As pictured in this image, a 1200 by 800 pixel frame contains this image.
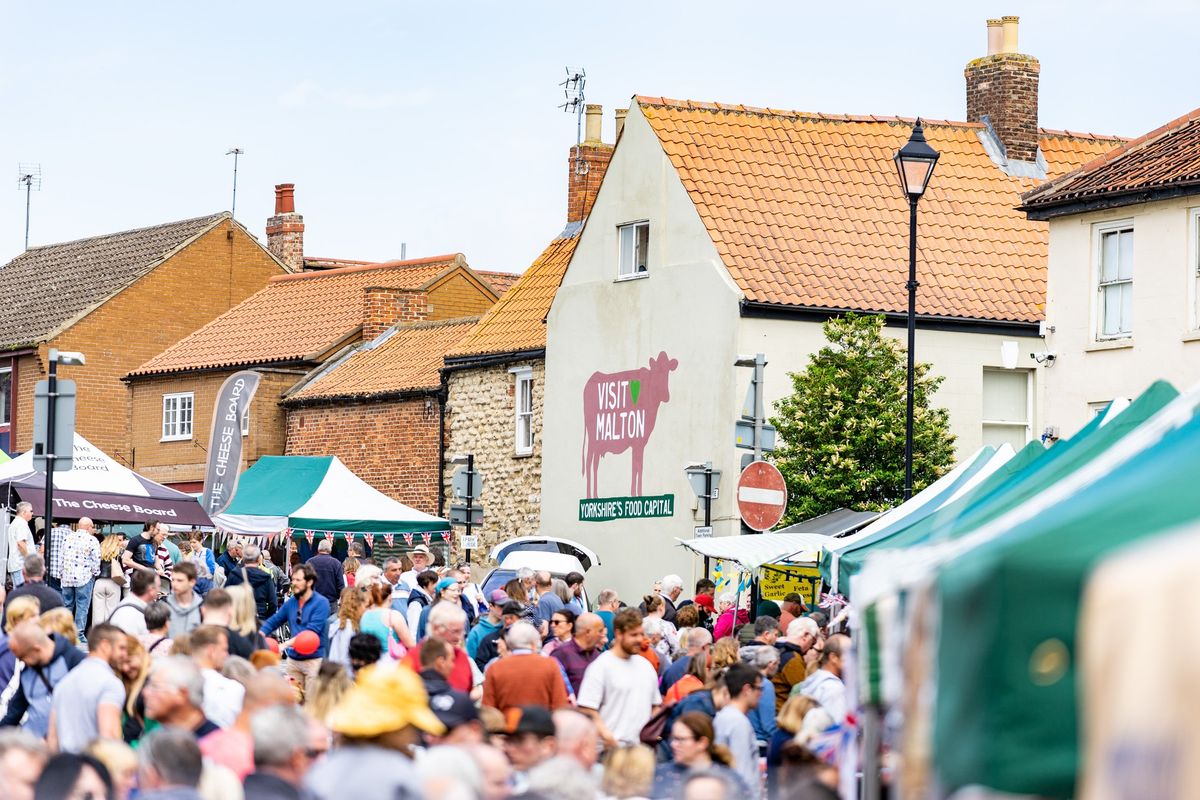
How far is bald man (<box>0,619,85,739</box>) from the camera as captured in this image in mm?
12414

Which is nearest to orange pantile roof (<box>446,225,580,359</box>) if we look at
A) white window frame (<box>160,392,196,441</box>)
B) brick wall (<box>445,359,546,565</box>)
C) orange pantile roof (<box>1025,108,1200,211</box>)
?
brick wall (<box>445,359,546,565</box>)

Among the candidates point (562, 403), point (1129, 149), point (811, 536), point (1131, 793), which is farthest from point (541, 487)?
point (1131, 793)

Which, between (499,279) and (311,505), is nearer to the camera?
(311,505)

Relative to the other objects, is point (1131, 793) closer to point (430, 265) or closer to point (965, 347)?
point (965, 347)

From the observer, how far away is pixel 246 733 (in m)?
9.79

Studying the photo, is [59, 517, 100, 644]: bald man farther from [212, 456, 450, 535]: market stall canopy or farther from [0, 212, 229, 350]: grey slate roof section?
[0, 212, 229, 350]: grey slate roof section

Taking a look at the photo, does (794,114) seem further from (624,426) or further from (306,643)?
(306,643)

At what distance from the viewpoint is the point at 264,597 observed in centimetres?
2253

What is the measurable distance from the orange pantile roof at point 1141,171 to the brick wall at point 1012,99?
8.99 metres

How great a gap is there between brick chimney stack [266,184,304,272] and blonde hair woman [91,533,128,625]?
3246cm

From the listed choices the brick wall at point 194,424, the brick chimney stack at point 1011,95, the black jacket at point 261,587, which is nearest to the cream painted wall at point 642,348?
the brick chimney stack at point 1011,95

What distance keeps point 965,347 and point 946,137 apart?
5348 millimetres

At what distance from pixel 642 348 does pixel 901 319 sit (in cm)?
437


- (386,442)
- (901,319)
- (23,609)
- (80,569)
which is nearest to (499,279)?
(386,442)
